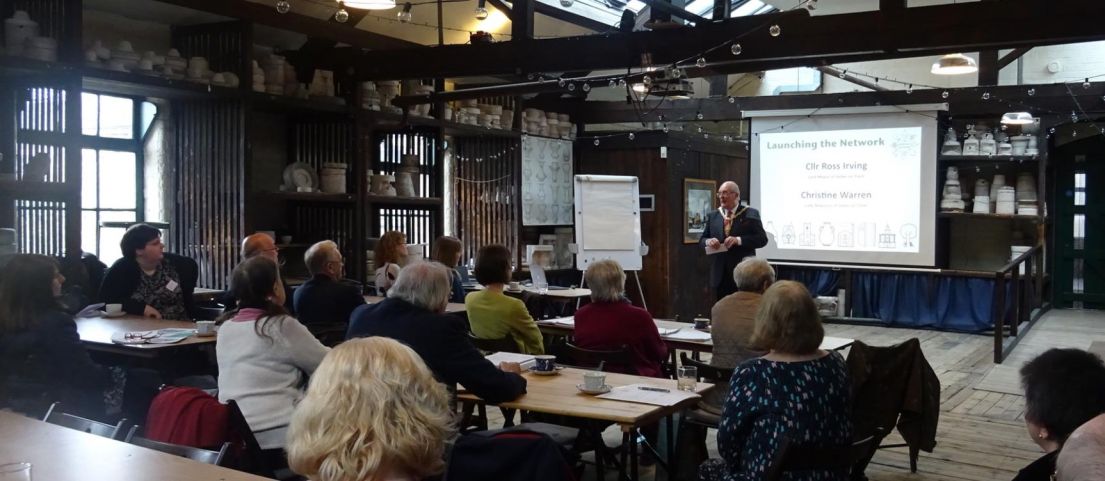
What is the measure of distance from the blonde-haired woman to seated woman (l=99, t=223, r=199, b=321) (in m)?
4.58

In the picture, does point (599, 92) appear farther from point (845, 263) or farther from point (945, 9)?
point (945, 9)

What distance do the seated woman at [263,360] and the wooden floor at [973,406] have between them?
1985 millimetres

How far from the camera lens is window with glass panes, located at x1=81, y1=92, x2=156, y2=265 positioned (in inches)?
302

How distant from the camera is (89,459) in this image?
261cm

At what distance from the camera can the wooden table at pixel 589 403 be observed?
333 cm

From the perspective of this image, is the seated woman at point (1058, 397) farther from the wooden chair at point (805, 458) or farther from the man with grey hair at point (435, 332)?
the man with grey hair at point (435, 332)

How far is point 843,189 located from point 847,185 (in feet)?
0.24

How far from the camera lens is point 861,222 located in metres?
11.8

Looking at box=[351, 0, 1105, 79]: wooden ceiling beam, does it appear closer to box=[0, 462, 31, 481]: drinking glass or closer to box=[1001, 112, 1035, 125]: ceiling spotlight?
box=[1001, 112, 1035, 125]: ceiling spotlight

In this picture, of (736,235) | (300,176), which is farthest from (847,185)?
(300,176)

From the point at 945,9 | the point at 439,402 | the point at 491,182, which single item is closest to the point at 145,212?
the point at 491,182

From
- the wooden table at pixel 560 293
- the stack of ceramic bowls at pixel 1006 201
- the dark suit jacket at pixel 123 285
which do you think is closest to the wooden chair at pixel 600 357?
the dark suit jacket at pixel 123 285

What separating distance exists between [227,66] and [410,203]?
254cm

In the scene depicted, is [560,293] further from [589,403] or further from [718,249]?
[589,403]
